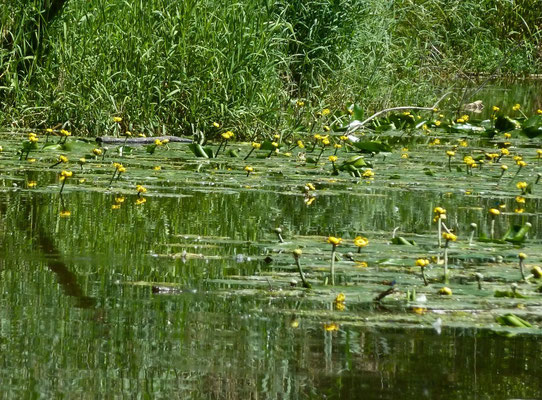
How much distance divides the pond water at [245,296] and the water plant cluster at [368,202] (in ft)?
0.04

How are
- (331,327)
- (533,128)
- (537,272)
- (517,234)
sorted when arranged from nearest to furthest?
(331,327), (537,272), (517,234), (533,128)

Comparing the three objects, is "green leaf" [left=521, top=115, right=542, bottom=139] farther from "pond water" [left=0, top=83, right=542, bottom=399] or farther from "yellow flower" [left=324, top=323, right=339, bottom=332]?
"yellow flower" [left=324, top=323, right=339, bottom=332]

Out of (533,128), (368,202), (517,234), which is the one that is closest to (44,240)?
(517,234)

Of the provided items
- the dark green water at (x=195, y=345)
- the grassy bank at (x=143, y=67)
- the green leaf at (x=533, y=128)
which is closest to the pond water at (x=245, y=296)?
the dark green water at (x=195, y=345)

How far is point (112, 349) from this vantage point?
248cm

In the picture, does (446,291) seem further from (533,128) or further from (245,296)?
(533,128)

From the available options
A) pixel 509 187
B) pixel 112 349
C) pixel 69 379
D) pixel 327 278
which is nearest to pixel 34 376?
pixel 69 379

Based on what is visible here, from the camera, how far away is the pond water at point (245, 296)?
234 cm

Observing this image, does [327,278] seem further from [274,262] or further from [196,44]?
[196,44]

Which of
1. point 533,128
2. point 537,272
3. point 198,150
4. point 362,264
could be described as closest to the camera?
point 537,272

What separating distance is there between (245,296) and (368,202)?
205 cm

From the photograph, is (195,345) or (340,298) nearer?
(195,345)

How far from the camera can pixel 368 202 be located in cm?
502

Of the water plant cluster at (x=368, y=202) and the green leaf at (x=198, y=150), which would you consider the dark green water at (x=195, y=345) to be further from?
the green leaf at (x=198, y=150)
